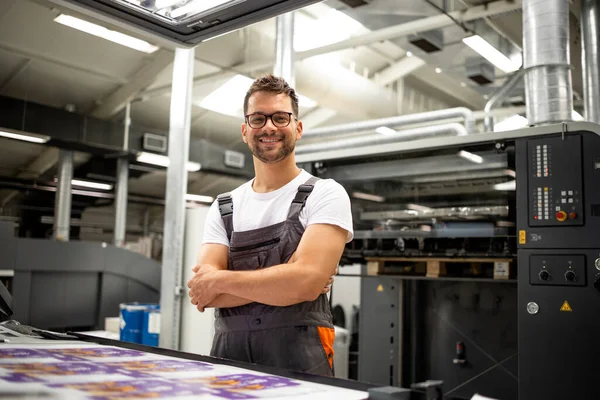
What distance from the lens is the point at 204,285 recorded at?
156 cm

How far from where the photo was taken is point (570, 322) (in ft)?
8.82

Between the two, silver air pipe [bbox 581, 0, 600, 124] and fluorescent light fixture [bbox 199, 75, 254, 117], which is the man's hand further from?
fluorescent light fixture [bbox 199, 75, 254, 117]

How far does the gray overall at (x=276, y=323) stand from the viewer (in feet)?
4.87

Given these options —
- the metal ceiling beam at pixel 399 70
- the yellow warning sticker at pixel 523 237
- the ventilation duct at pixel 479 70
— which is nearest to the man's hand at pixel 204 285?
the yellow warning sticker at pixel 523 237

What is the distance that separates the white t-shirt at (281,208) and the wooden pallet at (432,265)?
182 centimetres

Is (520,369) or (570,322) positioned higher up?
(570,322)

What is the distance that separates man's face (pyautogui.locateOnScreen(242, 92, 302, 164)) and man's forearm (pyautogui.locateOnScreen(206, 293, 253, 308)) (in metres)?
0.41

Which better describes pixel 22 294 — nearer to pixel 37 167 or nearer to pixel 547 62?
pixel 37 167

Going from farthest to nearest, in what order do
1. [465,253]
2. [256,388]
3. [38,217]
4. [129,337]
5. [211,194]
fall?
[211,194] < [38,217] < [129,337] < [465,253] < [256,388]

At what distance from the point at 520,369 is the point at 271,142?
6.49 ft

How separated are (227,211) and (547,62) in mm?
2335

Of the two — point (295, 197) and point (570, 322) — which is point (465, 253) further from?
point (295, 197)

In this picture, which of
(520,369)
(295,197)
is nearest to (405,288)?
A: (520,369)

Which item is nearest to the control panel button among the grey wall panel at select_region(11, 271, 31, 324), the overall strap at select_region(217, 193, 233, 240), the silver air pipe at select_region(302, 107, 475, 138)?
the silver air pipe at select_region(302, 107, 475, 138)
